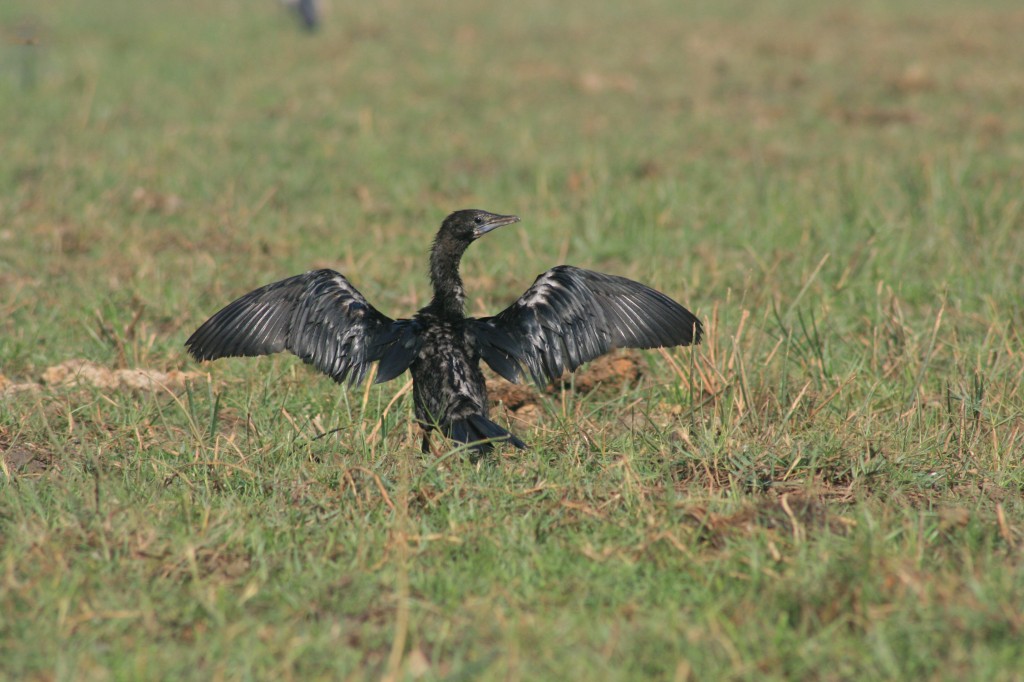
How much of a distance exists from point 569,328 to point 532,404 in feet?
2.39

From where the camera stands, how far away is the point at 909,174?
316 inches

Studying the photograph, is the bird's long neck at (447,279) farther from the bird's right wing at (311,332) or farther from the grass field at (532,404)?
the grass field at (532,404)

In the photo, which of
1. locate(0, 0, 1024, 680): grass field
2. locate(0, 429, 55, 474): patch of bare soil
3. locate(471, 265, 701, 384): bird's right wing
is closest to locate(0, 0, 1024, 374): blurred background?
locate(0, 0, 1024, 680): grass field

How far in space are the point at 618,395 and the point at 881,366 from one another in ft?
3.77

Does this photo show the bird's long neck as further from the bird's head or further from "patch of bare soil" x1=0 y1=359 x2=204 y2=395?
"patch of bare soil" x1=0 y1=359 x2=204 y2=395

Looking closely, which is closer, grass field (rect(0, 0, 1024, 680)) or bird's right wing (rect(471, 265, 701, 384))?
grass field (rect(0, 0, 1024, 680))

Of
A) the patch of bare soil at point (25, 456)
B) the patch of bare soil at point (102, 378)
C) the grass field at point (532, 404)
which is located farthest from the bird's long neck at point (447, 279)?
the patch of bare soil at point (25, 456)

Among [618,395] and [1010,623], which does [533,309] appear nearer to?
[618,395]

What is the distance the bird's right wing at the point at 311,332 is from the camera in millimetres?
4441

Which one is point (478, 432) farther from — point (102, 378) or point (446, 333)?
point (102, 378)

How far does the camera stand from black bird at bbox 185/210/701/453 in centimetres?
445

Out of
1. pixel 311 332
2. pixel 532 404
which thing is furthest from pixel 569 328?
pixel 311 332

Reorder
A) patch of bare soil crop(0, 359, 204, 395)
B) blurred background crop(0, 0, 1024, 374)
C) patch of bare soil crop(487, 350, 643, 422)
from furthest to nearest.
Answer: blurred background crop(0, 0, 1024, 374) < patch of bare soil crop(487, 350, 643, 422) < patch of bare soil crop(0, 359, 204, 395)

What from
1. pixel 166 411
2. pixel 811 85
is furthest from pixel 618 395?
pixel 811 85
